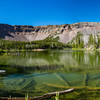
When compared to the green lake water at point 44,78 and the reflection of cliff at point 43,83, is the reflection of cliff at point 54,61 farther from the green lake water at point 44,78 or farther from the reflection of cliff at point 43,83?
the reflection of cliff at point 43,83

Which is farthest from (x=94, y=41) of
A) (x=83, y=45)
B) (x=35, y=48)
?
(x=35, y=48)

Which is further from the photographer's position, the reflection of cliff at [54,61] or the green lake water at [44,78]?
the reflection of cliff at [54,61]

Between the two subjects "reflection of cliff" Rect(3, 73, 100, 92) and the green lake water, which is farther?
"reflection of cliff" Rect(3, 73, 100, 92)

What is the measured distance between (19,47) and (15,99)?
136 meters

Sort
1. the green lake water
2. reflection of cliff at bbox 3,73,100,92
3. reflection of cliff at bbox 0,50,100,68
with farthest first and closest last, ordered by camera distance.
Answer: reflection of cliff at bbox 0,50,100,68 < reflection of cliff at bbox 3,73,100,92 < the green lake water

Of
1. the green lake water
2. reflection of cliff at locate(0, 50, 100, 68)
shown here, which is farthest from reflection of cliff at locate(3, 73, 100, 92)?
reflection of cliff at locate(0, 50, 100, 68)

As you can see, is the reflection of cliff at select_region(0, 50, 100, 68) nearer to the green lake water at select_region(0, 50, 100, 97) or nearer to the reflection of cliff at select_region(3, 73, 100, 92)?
the green lake water at select_region(0, 50, 100, 97)

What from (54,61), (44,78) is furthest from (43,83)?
(54,61)

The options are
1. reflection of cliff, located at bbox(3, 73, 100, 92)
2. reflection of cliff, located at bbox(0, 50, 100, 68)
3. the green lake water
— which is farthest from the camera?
reflection of cliff, located at bbox(0, 50, 100, 68)

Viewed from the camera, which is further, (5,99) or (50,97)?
(50,97)

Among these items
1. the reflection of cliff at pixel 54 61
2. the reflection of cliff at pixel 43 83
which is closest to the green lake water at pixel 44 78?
the reflection of cliff at pixel 43 83

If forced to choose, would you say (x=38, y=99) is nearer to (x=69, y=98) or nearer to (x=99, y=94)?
(x=69, y=98)

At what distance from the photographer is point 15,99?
6.66m

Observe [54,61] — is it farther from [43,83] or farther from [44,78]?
[43,83]
